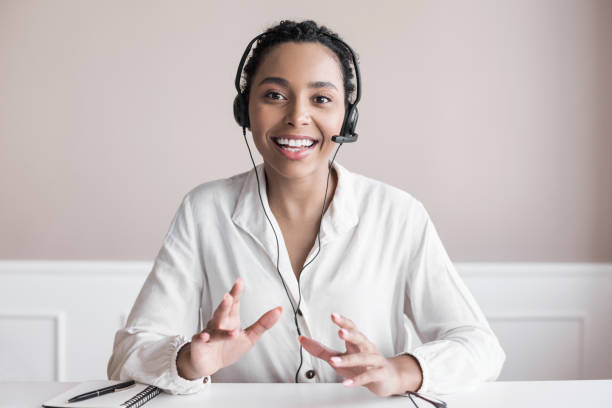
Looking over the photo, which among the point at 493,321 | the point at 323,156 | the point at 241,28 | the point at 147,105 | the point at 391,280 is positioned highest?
the point at 241,28

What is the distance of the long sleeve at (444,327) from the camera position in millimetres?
1090

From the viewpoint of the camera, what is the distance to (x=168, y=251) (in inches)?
54.1

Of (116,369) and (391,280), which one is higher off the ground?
(391,280)

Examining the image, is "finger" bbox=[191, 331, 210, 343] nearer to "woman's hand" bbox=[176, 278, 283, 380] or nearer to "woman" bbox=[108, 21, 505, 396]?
"woman's hand" bbox=[176, 278, 283, 380]

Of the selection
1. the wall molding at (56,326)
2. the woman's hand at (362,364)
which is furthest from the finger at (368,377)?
the wall molding at (56,326)

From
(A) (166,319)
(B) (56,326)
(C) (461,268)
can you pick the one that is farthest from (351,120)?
(B) (56,326)

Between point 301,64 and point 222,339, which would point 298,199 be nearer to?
point 301,64

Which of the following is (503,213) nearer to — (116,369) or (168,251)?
(168,251)

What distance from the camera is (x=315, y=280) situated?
1322mm

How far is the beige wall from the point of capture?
229 centimetres

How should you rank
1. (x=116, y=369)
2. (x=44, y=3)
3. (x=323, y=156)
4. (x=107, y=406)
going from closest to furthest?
(x=107, y=406)
(x=116, y=369)
(x=323, y=156)
(x=44, y=3)

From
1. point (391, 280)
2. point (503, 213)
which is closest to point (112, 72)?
point (391, 280)

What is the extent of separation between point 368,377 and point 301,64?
68 cm

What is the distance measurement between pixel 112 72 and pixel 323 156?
1.34 metres
